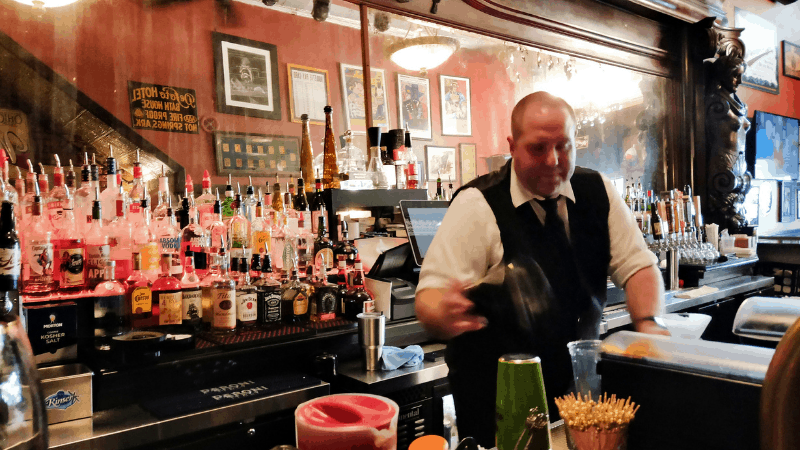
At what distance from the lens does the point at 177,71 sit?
7.60 feet

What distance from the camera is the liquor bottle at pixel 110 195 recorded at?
1886 millimetres

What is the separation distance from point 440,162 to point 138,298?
2.04 meters

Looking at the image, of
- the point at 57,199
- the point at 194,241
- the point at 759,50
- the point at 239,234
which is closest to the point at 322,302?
the point at 239,234

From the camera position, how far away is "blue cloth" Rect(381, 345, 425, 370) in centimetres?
199

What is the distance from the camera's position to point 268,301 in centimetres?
202

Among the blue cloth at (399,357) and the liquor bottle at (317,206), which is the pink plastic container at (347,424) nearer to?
the blue cloth at (399,357)

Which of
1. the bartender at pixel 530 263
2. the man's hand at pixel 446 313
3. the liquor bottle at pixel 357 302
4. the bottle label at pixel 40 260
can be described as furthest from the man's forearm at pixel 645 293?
the bottle label at pixel 40 260

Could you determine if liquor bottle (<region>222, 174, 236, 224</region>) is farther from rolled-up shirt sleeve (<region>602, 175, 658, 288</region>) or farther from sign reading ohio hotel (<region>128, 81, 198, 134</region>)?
rolled-up shirt sleeve (<region>602, 175, 658, 288</region>)

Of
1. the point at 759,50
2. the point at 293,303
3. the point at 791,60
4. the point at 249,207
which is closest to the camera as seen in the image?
the point at 293,303

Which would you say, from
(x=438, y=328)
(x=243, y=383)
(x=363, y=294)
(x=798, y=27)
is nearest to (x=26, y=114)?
(x=243, y=383)

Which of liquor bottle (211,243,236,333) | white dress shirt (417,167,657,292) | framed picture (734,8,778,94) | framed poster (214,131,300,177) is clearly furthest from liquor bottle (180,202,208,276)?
framed picture (734,8,778,94)

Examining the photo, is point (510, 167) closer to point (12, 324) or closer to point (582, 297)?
point (582, 297)

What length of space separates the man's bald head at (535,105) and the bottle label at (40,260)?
59.4 inches

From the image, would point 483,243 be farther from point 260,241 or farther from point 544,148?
point 260,241
